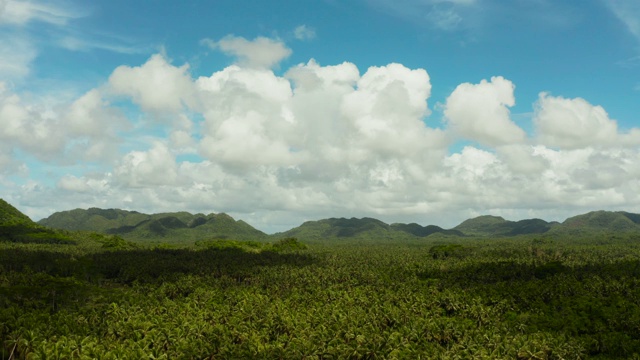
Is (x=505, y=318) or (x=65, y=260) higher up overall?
(x=65, y=260)

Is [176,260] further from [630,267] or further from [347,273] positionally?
[630,267]

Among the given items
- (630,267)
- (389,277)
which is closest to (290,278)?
(389,277)

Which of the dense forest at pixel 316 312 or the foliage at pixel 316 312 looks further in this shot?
the foliage at pixel 316 312

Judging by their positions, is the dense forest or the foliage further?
the foliage

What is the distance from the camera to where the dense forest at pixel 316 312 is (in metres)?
86.9

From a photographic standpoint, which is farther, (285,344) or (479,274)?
(479,274)

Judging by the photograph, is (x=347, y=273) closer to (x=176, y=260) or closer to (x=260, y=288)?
(x=260, y=288)

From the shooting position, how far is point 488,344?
287ft

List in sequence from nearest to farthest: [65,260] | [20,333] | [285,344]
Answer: [20,333], [285,344], [65,260]

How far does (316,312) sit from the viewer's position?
10919cm

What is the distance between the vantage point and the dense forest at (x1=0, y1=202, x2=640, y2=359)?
86.9m

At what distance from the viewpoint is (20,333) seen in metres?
86.8

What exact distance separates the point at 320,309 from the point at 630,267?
11586 centimetres

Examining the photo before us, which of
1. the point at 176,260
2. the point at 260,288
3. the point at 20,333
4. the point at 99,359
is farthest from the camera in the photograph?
the point at 176,260
